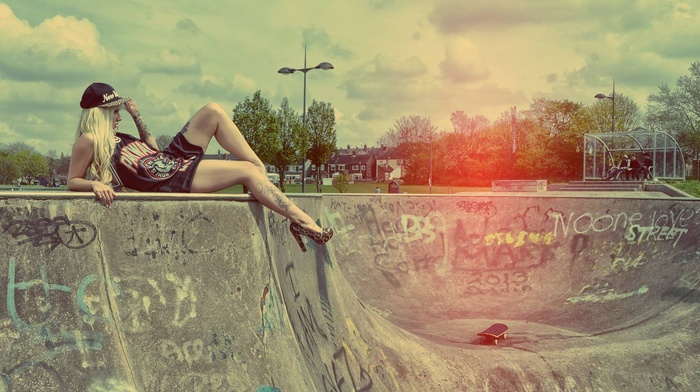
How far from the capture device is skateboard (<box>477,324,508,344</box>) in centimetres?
766

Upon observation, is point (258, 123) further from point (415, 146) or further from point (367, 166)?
point (367, 166)

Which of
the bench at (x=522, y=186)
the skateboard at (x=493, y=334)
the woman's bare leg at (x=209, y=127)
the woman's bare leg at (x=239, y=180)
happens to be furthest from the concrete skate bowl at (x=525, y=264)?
the bench at (x=522, y=186)

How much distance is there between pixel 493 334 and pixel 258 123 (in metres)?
35.8

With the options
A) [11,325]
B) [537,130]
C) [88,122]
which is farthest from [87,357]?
[537,130]

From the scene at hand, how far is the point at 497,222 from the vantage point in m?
11.3

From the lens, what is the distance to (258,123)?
4181cm

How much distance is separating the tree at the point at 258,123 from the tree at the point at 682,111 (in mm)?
32426

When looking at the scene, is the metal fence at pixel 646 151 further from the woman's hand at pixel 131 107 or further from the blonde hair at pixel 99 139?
the blonde hair at pixel 99 139

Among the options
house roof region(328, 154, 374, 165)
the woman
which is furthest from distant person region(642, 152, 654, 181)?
house roof region(328, 154, 374, 165)

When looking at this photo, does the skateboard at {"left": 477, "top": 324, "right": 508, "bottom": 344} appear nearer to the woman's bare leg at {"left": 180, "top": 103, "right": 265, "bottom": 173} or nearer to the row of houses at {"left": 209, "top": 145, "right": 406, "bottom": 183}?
the woman's bare leg at {"left": 180, "top": 103, "right": 265, "bottom": 173}

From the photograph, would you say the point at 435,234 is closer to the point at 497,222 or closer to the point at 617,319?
the point at 497,222

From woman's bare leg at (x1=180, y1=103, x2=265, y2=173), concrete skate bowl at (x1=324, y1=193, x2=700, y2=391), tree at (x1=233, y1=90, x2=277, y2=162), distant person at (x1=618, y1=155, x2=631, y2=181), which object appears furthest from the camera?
tree at (x1=233, y1=90, x2=277, y2=162)

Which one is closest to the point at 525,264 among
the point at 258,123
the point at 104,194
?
the point at 104,194

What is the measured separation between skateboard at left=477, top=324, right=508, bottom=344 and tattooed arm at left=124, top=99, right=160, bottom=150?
16.2 feet
